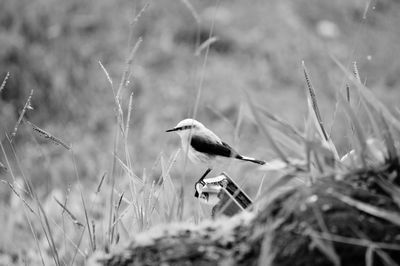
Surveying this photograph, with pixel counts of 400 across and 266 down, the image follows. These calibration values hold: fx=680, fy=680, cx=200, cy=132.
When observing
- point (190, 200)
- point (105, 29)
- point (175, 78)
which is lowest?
point (190, 200)

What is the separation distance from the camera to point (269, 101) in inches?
339

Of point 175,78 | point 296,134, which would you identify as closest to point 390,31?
point 175,78

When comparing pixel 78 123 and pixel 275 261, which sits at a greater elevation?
pixel 275 261

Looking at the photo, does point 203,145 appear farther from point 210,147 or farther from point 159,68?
point 159,68

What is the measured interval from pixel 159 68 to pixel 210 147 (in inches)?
212

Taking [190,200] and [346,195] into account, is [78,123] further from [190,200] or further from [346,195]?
[346,195]

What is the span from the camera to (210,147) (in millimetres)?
4230

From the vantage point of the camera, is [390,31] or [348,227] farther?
[390,31]

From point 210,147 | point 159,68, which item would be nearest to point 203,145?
point 210,147

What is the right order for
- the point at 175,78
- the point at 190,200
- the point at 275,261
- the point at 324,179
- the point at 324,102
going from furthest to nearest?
the point at 175,78
the point at 324,102
the point at 190,200
the point at 324,179
the point at 275,261

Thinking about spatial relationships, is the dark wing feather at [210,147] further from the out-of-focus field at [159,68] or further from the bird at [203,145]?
the out-of-focus field at [159,68]

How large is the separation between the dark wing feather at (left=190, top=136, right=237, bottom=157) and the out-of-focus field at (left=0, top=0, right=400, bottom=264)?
10.8ft

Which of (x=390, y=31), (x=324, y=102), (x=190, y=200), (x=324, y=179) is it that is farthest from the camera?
(x=390, y=31)

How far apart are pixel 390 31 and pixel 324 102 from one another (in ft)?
7.21
